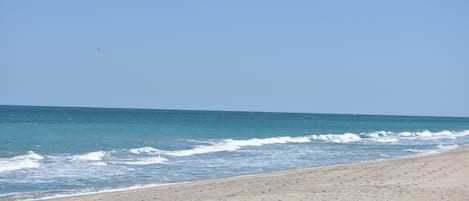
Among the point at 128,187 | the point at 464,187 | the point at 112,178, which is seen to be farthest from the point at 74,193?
the point at 464,187

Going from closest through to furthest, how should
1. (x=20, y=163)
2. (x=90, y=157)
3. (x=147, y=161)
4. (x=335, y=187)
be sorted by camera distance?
(x=335, y=187) → (x=20, y=163) → (x=147, y=161) → (x=90, y=157)

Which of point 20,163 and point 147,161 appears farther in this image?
point 147,161

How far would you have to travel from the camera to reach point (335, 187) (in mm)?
15484

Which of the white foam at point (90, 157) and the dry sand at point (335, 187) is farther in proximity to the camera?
the white foam at point (90, 157)

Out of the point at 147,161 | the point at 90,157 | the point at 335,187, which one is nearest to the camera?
the point at 335,187

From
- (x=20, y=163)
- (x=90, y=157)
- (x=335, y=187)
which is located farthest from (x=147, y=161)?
(x=335, y=187)

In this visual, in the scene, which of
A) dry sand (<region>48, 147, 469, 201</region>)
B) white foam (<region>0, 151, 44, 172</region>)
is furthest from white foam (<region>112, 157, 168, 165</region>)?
dry sand (<region>48, 147, 469, 201</region>)

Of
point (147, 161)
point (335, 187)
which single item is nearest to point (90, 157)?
point (147, 161)

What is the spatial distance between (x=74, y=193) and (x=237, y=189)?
11.5ft

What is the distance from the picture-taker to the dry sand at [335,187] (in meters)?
13.6

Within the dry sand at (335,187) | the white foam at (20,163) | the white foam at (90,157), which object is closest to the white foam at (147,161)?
the white foam at (90,157)

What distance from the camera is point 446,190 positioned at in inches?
571

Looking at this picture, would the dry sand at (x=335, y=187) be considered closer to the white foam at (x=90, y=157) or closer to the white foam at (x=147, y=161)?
the white foam at (x=147, y=161)

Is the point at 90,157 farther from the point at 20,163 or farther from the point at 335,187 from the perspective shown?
the point at 335,187
